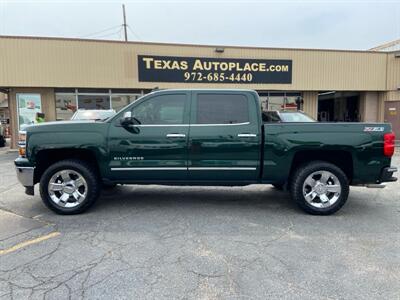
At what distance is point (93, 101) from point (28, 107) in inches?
116

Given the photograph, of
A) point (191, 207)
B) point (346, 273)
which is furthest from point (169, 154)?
point (346, 273)

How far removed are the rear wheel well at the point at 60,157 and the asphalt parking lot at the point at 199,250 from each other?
704 millimetres

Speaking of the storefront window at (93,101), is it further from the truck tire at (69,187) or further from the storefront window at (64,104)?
the truck tire at (69,187)

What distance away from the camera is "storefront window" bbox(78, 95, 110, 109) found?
50.4 feet

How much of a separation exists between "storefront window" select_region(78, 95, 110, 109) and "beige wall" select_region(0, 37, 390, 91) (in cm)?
85

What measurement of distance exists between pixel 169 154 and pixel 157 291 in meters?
2.40

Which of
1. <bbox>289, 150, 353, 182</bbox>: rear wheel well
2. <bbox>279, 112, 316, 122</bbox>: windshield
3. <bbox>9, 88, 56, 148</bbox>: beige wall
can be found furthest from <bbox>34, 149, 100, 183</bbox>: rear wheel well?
<bbox>9, 88, 56, 148</bbox>: beige wall

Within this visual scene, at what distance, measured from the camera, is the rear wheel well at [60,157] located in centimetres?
496

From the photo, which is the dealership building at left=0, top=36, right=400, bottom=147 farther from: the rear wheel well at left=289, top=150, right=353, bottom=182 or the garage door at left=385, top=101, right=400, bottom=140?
the rear wheel well at left=289, top=150, right=353, bottom=182

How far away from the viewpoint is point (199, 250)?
370cm

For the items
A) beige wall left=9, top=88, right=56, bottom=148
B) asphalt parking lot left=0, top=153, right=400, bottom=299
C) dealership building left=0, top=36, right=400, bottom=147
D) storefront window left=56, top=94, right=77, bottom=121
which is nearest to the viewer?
asphalt parking lot left=0, top=153, right=400, bottom=299

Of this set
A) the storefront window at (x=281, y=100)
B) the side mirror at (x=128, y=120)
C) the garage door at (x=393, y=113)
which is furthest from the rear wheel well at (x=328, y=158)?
the garage door at (x=393, y=113)

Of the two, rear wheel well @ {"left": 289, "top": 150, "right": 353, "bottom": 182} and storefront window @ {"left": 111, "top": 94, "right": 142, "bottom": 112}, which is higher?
storefront window @ {"left": 111, "top": 94, "right": 142, "bottom": 112}

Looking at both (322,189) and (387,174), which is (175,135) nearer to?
(322,189)
